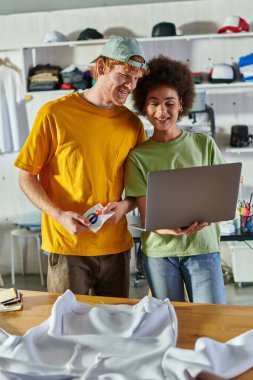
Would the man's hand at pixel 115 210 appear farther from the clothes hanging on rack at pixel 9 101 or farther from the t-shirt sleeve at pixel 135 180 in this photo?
the clothes hanging on rack at pixel 9 101

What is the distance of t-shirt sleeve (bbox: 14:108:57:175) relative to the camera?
208 cm

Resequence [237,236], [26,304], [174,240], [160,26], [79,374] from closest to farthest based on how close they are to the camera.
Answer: [79,374] → [26,304] → [174,240] → [237,236] → [160,26]

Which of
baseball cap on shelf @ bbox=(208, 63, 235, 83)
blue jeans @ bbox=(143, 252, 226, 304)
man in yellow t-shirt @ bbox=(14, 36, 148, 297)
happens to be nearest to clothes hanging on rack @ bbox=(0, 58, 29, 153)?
baseball cap on shelf @ bbox=(208, 63, 235, 83)

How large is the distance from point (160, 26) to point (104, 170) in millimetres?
2547

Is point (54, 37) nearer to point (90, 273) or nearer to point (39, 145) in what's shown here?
point (39, 145)

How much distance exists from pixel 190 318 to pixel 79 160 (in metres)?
0.76

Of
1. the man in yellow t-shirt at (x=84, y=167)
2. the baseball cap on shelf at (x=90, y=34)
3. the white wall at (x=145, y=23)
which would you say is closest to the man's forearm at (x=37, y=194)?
the man in yellow t-shirt at (x=84, y=167)

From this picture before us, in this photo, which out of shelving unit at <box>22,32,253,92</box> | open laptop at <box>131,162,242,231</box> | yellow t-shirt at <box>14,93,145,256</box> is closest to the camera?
open laptop at <box>131,162,242,231</box>

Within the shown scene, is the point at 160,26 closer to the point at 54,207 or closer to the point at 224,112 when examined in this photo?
the point at 224,112

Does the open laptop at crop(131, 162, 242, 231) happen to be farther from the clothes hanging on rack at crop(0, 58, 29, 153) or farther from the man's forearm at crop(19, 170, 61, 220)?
the clothes hanging on rack at crop(0, 58, 29, 153)

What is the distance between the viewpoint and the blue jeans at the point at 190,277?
80.0 inches

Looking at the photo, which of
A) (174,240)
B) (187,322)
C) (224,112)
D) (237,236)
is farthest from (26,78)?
(187,322)

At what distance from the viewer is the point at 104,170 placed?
2.10 metres

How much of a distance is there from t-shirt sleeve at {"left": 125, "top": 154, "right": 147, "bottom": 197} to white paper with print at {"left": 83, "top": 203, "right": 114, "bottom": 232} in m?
0.14
